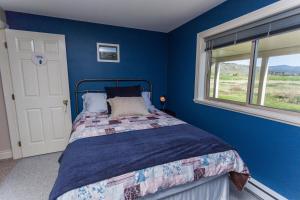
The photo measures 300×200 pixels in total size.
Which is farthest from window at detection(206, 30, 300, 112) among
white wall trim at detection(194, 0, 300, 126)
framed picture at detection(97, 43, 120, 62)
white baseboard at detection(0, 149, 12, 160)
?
white baseboard at detection(0, 149, 12, 160)

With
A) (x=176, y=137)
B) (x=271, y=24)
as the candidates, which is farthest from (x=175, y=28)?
(x=176, y=137)

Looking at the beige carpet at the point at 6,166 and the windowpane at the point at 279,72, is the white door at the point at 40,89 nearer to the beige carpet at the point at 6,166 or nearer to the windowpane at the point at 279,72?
the beige carpet at the point at 6,166

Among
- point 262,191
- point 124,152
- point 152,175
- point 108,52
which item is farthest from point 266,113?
point 108,52

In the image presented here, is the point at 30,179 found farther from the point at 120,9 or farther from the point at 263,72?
the point at 263,72

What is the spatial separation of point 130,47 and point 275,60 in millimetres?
2504

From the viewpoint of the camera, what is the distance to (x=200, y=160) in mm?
1385

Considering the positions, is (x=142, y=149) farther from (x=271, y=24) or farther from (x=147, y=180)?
(x=271, y=24)

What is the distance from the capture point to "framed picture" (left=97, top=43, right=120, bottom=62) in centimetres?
307

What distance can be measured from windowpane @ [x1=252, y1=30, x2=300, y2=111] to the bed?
2.92 ft

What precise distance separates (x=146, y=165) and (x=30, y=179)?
73.9 inches

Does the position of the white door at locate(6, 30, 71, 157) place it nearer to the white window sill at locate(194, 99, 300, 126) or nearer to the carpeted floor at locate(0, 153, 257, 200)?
the carpeted floor at locate(0, 153, 257, 200)

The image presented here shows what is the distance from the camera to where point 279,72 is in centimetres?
180

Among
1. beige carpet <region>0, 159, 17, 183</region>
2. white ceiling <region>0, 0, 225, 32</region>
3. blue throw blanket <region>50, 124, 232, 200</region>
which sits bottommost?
beige carpet <region>0, 159, 17, 183</region>

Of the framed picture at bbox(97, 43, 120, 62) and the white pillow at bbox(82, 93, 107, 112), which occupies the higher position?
the framed picture at bbox(97, 43, 120, 62)
